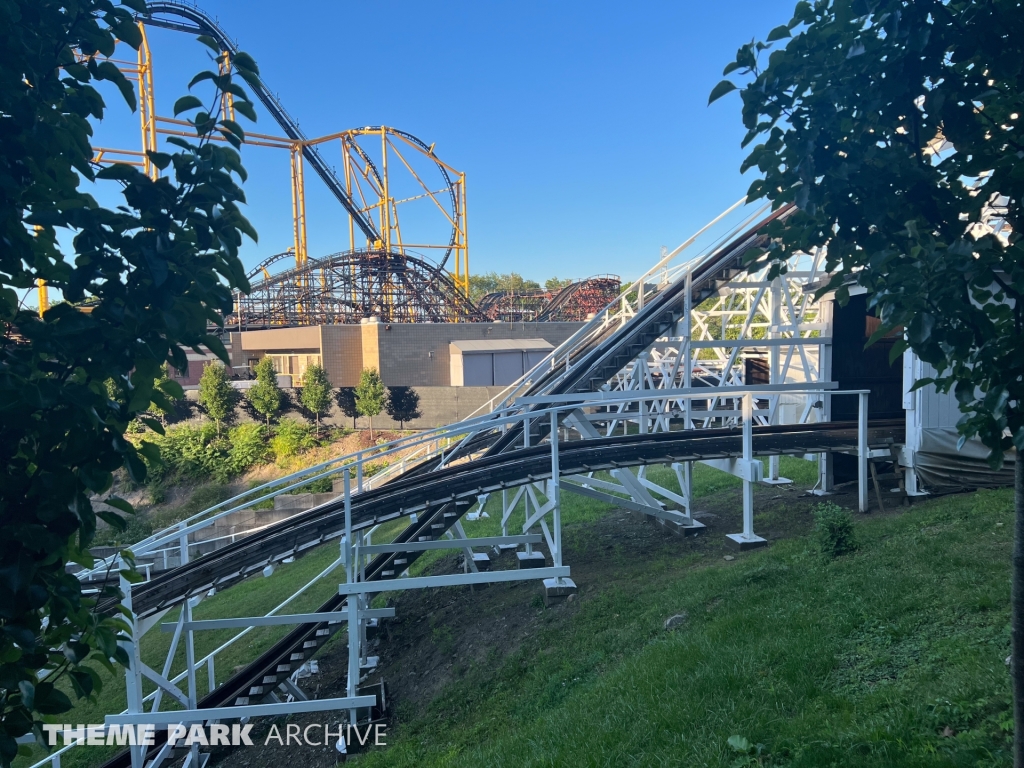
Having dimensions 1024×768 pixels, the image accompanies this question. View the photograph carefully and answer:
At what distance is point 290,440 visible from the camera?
27.9 metres

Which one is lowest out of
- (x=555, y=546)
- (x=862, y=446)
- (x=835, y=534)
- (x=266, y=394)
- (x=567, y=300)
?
(x=555, y=546)

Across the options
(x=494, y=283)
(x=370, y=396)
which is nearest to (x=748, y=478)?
(x=370, y=396)

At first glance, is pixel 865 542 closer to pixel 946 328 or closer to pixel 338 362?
pixel 946 328

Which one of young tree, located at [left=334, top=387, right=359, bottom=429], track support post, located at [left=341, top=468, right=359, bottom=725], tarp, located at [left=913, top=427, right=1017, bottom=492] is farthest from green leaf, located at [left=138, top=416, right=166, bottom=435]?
young tree, located at [left=334, top=387, right=359, bottom=429]

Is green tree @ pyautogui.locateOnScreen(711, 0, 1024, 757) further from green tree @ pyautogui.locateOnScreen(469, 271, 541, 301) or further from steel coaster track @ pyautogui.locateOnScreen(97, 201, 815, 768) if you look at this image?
green tree @ pyautogui.locateOnScreen(469, 271, 541, 301)

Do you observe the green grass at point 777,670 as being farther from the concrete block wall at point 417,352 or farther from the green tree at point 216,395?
the concrete block wall at point 417,352

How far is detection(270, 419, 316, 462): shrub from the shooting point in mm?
27509

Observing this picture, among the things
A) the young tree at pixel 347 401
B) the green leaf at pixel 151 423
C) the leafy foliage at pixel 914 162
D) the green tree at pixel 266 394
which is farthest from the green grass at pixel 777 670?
the green tree at pixel 266 394

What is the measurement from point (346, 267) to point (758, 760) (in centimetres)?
3928

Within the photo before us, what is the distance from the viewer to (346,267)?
132ft

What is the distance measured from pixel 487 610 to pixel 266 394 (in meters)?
21.3

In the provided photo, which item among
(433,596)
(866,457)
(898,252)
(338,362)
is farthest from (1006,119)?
(338,362)

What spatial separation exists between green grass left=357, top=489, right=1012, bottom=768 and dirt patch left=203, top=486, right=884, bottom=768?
0.48m

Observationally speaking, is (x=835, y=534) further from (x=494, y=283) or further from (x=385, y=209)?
(x=494, y=283)
